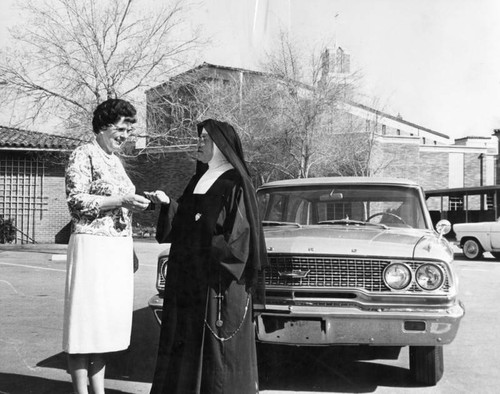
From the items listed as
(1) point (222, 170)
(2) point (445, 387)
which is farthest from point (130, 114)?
(2) point (445, 387)

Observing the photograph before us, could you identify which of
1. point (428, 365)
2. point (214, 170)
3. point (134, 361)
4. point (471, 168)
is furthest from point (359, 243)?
point (471, 168)

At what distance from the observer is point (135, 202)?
11.1 ft

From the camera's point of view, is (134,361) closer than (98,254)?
No

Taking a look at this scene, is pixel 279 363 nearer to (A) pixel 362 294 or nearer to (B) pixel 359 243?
(A) pixel 362 294

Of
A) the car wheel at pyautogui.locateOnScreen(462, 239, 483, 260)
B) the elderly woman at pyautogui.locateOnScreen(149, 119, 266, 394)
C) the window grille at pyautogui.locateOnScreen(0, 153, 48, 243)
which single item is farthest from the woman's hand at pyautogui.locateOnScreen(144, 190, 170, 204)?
the window grille at pyautogui.locateOnScreen(0, 153, 48, 243)

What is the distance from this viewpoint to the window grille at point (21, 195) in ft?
70.9

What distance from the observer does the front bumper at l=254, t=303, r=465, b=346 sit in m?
4.18

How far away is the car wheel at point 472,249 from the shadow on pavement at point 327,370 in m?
12.7

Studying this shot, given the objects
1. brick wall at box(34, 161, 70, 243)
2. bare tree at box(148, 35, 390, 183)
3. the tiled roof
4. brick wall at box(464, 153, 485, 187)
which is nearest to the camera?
the tiled roof

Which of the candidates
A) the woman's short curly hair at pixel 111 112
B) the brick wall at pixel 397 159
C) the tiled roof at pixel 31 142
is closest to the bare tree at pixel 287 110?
the tiled roof at pixel 31 142

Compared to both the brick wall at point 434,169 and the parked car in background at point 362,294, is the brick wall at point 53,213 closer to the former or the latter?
the parked car in background at point 362,294

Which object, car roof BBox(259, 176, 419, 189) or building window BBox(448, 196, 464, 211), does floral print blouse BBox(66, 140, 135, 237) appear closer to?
car roof BBox(259, 176, 419, 189)

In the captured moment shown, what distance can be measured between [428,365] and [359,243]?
1.01 meters

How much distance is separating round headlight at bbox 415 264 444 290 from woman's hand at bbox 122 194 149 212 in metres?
1.97
